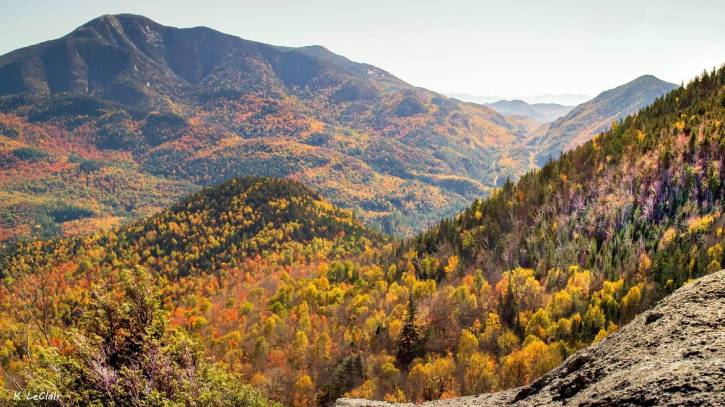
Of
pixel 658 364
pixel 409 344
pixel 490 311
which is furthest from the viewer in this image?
pixel 490 311

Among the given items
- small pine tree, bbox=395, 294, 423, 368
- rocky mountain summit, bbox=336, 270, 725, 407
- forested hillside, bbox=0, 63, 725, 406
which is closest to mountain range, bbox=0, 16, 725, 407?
rocky mountain summit, bbox=336, 270, 725, 407

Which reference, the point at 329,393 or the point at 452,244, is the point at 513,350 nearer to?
the point at 329,393

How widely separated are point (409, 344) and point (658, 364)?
106 m

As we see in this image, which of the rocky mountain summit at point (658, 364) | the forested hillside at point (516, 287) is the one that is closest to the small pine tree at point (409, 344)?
the forested hillside at point (516, 287)

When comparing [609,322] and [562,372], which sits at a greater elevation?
[562,372]

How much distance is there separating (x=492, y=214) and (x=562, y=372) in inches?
6498

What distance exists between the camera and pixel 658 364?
19547mm

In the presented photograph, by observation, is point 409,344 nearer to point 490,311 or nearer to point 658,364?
point 490,311

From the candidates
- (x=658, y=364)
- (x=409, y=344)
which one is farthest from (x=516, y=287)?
(x=658, y=364)

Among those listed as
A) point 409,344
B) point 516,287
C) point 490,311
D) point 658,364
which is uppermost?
point 658,364

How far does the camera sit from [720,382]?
50.5ft

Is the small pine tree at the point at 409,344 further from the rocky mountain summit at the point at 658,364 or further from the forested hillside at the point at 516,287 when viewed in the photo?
the rocky mountain summit at the point at 658,364

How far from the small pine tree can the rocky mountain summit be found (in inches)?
3562

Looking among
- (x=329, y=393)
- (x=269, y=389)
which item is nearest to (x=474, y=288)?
(x=329, y=393)
